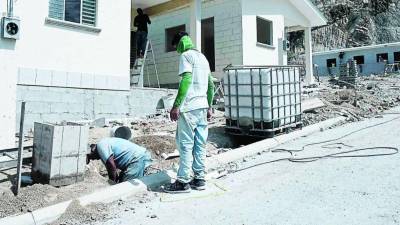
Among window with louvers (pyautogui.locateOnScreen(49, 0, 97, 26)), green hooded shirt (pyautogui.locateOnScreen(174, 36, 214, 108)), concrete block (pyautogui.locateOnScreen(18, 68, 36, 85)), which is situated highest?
window with louvers (pyautogui.locateOnScreen(49, 0, 97, 26))

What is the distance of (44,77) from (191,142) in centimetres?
525

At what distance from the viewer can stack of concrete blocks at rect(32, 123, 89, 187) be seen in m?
4.48

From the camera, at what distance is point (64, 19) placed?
8.86 meters

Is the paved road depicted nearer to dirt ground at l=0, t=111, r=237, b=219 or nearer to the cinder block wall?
dirt ground at l=0, t=111, r=237, b=219

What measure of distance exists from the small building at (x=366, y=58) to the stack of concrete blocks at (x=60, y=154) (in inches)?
1195

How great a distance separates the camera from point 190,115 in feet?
14.8

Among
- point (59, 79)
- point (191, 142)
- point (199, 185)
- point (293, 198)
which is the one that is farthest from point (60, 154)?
point (59, 79)

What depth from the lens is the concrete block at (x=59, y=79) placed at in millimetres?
8586

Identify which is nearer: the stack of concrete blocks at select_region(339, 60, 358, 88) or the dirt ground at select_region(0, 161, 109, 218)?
the dirt ground at select_region(0, 161, 109, 218)

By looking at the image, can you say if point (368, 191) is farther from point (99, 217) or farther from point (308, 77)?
point (308, 77)

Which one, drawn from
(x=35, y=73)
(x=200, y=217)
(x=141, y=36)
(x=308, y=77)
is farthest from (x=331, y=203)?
(x=308, y=77)

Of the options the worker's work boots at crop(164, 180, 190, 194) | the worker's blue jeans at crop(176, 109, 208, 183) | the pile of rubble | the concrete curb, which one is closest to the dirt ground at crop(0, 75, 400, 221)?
the pile of rubble

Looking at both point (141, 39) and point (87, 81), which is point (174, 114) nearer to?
point (87, 81)

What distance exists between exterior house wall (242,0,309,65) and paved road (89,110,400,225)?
28.1 ft
